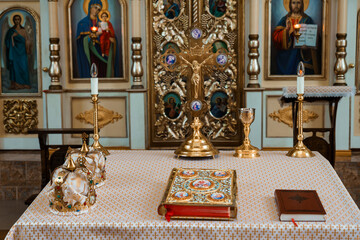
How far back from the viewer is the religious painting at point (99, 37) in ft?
21.6

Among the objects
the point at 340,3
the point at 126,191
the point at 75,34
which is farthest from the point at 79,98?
the point at 126,191

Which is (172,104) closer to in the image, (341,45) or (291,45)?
(291,45)

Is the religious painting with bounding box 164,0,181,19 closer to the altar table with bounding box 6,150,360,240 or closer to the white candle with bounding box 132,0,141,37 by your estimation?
the white candle with bounding box 132,0,141,37

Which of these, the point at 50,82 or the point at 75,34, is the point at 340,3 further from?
the point at 50,82

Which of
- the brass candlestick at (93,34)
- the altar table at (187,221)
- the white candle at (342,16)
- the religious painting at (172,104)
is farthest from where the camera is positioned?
the religious painting at (172,104)

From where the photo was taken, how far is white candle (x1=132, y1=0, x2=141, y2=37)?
6.41 metres

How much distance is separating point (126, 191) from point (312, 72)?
5009 millimetres

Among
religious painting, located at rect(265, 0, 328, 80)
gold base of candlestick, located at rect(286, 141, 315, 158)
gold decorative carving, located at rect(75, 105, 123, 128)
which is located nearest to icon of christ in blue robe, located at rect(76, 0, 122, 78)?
gold decorative carving, located at rect(75, 105, 123, 128)

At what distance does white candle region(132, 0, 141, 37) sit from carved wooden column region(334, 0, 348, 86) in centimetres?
272

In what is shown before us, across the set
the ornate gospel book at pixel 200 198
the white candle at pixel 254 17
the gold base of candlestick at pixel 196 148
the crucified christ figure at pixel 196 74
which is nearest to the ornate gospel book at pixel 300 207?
the ornate gospel book at pixel 200 198

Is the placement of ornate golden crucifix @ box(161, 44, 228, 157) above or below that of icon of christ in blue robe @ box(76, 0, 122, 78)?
below

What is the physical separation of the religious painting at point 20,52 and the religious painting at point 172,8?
75.6 inches

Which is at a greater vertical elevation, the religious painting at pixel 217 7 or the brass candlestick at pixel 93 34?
the religious painting at pixel 217 7

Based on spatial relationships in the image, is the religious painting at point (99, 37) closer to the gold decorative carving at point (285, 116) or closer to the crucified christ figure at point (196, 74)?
the gold decorative carving at point (285, 116)
